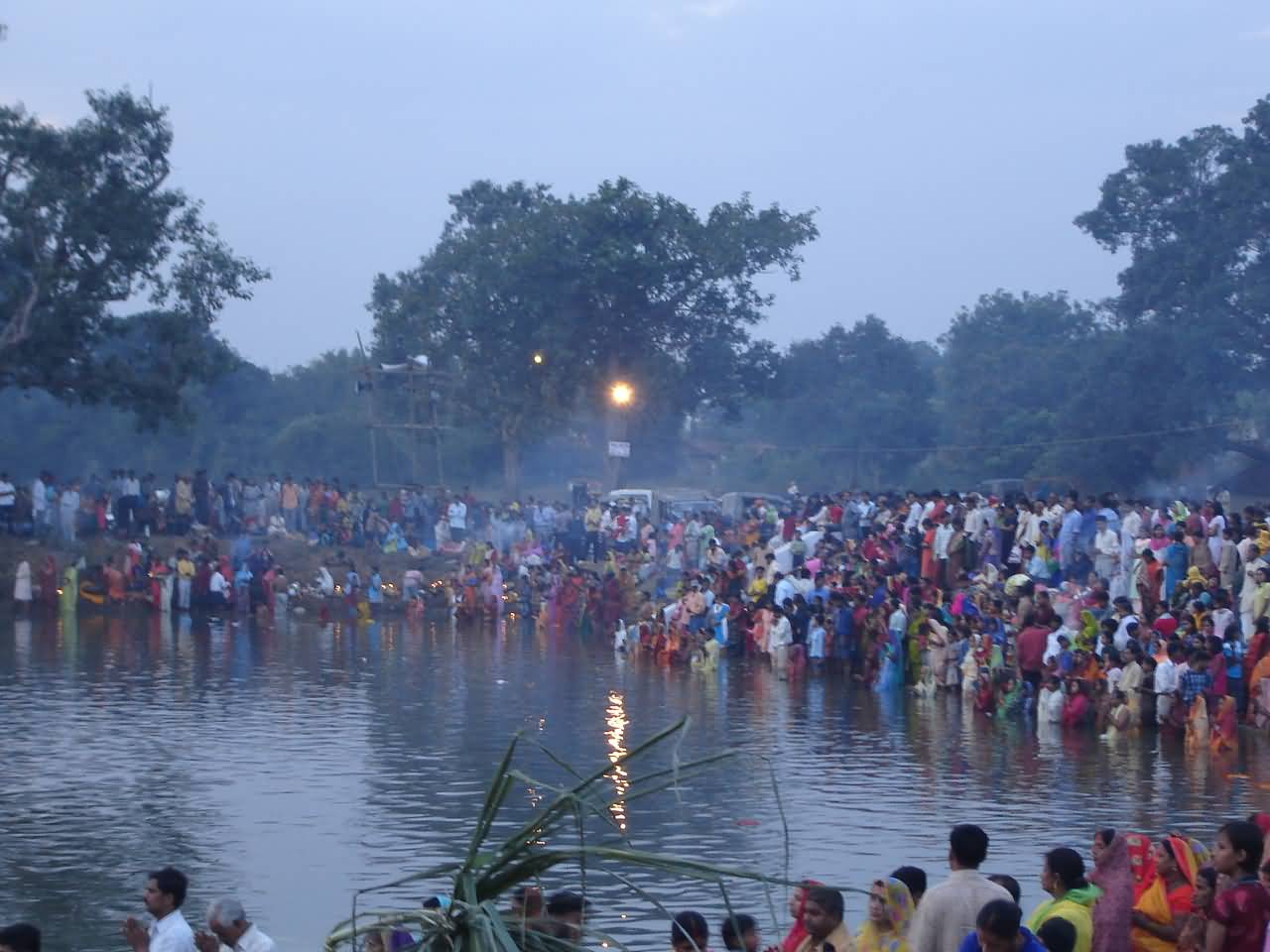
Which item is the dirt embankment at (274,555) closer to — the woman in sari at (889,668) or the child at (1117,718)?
the woman in sari at (889,668)

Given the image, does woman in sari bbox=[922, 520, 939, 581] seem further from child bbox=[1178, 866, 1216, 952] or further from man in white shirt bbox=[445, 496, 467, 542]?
child bbox=[1178, 866, 1216, 952]

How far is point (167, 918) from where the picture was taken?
733 centimetres

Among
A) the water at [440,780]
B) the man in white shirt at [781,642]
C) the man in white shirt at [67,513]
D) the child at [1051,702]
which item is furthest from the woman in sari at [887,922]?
the man in white shirt at [67,513]

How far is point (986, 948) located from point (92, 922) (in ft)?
23.2

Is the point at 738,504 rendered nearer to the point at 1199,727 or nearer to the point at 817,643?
the point at 817,643

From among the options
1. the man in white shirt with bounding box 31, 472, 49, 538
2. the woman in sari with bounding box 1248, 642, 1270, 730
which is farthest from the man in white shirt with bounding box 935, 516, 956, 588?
the man in white shirt with bounding box 31, 472, 49, 538

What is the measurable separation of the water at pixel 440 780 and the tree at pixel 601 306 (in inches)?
1008

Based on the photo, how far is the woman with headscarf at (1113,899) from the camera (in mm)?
7062

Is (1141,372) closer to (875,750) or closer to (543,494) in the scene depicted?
(543,494)

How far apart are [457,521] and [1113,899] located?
36.1m

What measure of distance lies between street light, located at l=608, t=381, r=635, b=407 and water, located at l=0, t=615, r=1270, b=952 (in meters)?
23.2

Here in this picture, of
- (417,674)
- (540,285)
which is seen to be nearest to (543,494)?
(540,285)

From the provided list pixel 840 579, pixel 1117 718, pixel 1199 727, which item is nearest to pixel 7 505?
pixel 840 579

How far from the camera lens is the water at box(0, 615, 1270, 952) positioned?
11.9m
